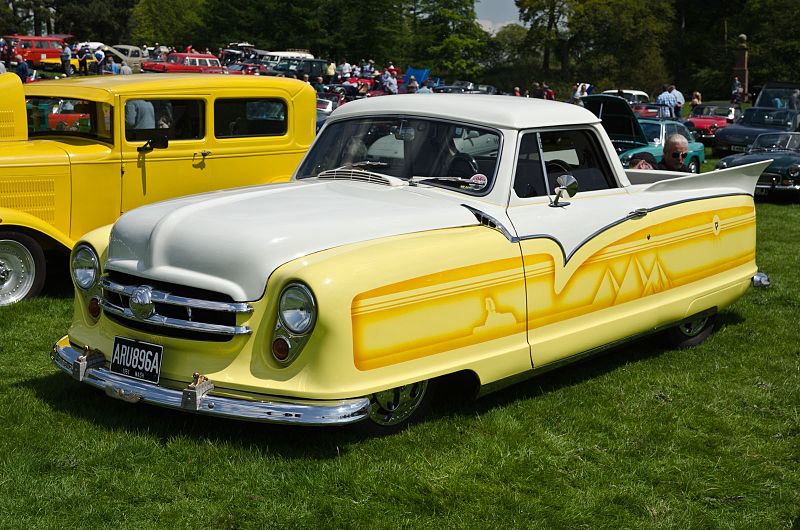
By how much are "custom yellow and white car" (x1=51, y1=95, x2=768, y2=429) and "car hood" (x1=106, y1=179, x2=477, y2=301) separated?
11 millimetres

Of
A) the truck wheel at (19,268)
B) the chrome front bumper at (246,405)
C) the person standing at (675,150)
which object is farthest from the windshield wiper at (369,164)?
the person standing at (675,150)

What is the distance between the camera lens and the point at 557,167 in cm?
627

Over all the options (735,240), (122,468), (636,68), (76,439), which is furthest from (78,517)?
(636,68)

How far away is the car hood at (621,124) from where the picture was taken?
55.2 ft

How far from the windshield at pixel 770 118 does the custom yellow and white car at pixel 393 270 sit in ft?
59.1

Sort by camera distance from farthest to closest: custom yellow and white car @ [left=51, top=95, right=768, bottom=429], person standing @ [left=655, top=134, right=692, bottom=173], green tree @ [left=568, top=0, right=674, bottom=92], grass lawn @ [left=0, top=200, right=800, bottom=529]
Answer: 1. green tree @ [left=568, top=0, right=674, bottom=92]
2. person standing @ [left=655, top=134, right=692, bottom=173]
3. custom yellow and white car @ [left=51, top=95, right=768, bottom=429]
4. grass lawn @ [left=0, top=200, right=800, bottom=529]

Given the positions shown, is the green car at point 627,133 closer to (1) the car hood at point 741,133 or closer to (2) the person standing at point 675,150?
(1) the car hood at point 741,133

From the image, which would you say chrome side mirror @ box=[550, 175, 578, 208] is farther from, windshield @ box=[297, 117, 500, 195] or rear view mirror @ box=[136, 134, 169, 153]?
rear view mirror @ box=[136, 134, 169, 153]

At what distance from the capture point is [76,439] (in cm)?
507

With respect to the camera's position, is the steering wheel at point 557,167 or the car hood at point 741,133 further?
the car hood at point 741,133

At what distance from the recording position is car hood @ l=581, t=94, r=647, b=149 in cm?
1681

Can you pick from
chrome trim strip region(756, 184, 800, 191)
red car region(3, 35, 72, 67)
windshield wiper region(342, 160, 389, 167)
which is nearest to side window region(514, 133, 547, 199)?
windshield wiper region(342, 160, 389, 167)

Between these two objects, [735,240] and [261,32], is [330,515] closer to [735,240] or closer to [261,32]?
[735,240]

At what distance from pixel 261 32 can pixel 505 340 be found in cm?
6902
